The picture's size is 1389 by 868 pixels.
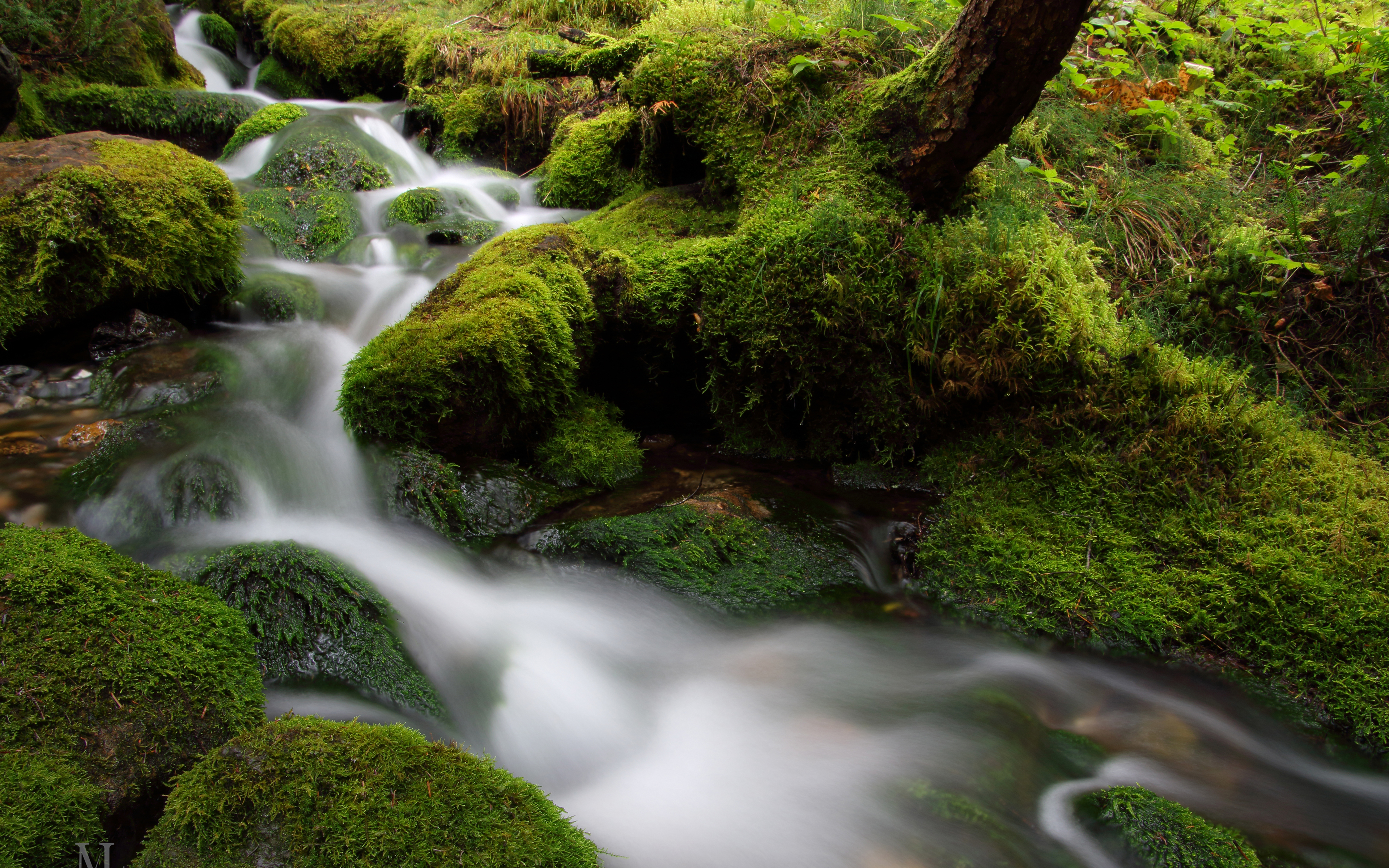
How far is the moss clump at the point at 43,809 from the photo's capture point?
1748mm

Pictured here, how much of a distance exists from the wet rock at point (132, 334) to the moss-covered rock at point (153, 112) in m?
4.15

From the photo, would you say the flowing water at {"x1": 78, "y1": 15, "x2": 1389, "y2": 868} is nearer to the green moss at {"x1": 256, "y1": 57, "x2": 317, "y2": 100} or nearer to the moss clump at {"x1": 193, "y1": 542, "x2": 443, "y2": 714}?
the moss clump at {"x1": 193, "y1": 542, "x2": 443, "y2": 714}

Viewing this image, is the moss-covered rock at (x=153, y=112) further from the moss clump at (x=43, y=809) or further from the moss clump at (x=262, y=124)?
the moss clump at (x=43, y=809)

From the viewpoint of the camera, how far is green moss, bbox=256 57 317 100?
9922mm

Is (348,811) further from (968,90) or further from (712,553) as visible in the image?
(968,90)

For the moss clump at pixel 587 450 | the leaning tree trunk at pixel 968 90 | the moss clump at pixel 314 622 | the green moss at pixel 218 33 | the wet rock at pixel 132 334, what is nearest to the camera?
the moss clump at pixel 314 622

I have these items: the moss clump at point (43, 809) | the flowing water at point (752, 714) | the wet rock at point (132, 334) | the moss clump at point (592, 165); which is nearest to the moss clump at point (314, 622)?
the flowing water at point (752, 714)

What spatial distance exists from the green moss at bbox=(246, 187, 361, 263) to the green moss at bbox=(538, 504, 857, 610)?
378cm

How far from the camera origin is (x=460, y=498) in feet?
12.1

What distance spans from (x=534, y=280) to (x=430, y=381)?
858 mm

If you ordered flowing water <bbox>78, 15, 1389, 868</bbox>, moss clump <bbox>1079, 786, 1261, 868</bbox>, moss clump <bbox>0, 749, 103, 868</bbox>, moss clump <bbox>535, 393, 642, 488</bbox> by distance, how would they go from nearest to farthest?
moss clump <bbox>0, 749, 103, 868</bbox>
moss clump <bbox>1079, 786, 1261, 868</bbox>
flowing water <bbox>78, 15, 1389, 868</bbox>
moss clump <bbox>535, 393, 642, 488</bbox>

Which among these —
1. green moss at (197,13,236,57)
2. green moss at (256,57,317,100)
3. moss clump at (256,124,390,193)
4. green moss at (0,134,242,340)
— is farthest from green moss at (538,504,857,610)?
green moss at (197,13,236,57)

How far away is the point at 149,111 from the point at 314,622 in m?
7.55

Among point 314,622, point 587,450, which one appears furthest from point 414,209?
point 314,622
